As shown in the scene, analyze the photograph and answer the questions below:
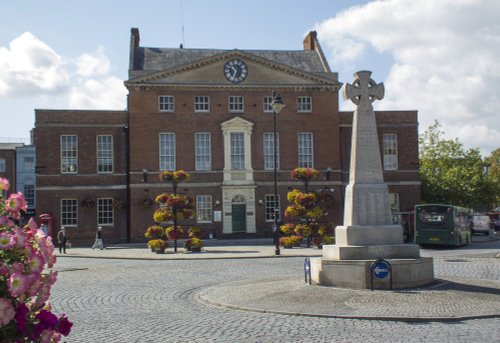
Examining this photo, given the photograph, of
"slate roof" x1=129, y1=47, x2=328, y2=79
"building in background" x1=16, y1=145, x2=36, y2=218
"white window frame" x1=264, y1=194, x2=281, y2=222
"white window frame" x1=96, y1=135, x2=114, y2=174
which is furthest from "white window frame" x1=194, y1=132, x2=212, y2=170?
"building in background" x1=16, y1=145, x2=36, y2=218

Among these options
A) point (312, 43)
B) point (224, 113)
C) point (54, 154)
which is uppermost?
point (312, 43)

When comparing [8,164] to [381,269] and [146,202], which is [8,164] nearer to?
[146,202]

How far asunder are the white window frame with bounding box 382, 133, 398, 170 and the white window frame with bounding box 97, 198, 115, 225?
21395 mm

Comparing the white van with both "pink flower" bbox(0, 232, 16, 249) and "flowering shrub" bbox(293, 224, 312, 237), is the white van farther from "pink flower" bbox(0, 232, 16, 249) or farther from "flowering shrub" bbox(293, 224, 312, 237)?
"pink flower" bbox(0, 232, 16, 249)

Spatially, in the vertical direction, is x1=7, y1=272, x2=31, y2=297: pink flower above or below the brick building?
below

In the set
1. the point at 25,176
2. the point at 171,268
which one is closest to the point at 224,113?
the point at 171,268

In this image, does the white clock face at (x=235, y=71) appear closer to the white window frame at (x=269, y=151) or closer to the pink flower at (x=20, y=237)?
the white window frame at (x=269, y=151)

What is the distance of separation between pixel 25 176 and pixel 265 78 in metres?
34.8

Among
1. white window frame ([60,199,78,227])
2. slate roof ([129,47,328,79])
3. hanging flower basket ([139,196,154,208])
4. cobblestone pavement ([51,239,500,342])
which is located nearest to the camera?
cobblestone pavement ([51,239,500,342])

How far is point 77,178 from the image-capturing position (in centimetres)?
4403

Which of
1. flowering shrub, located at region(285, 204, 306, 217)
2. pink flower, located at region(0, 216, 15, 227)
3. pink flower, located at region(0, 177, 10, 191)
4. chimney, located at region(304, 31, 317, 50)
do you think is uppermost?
chimney, located at region(304, 31, 317, 50)

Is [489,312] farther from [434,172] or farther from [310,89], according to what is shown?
[434,172]

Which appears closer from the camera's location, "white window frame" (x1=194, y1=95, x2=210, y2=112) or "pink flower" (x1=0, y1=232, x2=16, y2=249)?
"pink flower" (x1=0, y1=232, x2=16, y2=249)

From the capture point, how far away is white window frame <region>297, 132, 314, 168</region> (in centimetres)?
4606
